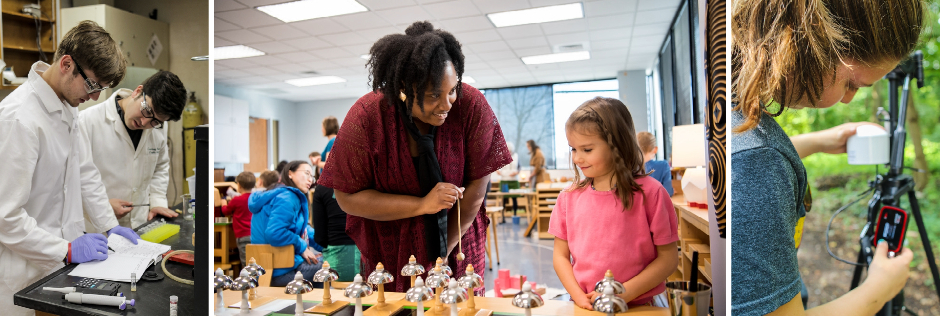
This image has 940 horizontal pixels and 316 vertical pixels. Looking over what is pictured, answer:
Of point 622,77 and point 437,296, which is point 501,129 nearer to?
point 622,77

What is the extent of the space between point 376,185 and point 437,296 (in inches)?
13.2

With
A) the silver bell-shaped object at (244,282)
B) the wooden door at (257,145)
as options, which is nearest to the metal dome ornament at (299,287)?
the silver bell-shaped object at (244,282)

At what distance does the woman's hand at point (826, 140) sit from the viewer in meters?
1.03

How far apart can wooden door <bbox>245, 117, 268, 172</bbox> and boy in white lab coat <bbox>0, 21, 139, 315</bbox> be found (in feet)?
2.49

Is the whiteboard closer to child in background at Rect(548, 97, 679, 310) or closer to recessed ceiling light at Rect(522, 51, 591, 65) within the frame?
recessed ceiling light at Rect(522, 51, 591, 65)

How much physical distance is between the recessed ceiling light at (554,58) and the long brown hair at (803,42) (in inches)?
13.9

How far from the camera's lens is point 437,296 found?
1317 mm

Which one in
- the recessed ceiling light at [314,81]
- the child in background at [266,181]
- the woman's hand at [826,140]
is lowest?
the child in background at [266,181]

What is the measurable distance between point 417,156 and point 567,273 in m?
0.48

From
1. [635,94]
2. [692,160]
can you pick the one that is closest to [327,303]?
[635,94]

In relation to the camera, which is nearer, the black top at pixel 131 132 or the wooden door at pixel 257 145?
the wooden door at pixel 257 145

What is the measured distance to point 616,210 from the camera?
1.18 m

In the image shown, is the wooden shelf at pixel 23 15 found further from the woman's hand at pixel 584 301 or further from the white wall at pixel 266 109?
the woman's hand at pixel 584 301

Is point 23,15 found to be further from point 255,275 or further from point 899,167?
point 899,167
